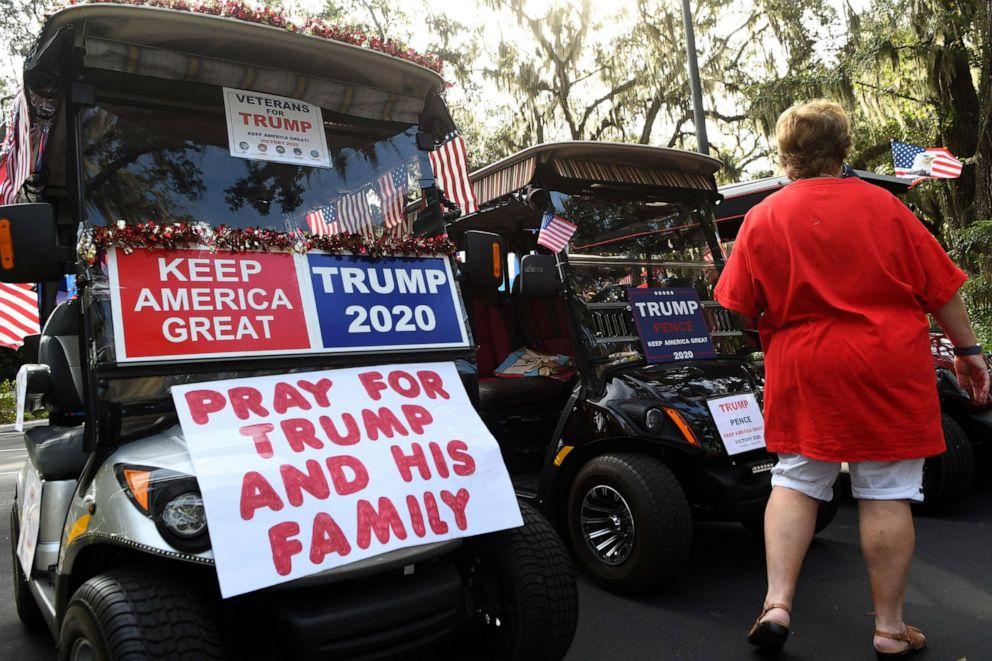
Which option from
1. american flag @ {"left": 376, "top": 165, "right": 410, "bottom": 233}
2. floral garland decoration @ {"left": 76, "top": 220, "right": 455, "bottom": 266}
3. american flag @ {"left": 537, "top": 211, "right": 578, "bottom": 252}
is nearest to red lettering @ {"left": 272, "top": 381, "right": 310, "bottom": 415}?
floral garland decoration @ {"left": 76, "top": 220, "right": 455, "bottom": 266}

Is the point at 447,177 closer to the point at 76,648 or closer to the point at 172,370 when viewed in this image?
the point at 172,370

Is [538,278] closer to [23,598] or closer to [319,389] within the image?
[319,389]

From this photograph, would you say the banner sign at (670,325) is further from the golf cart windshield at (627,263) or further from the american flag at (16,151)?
the american flag at (16,151)

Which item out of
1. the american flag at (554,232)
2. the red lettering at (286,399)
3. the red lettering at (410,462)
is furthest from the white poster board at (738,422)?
the red lettering at (286,399)

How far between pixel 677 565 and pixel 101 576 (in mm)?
2495

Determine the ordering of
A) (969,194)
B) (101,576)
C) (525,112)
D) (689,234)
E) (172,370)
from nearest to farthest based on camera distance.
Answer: (101,576)
(172,370)
(689,234)
(969,194)
(525,112)

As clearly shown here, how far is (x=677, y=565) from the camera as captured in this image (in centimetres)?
362

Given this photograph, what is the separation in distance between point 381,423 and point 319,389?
257 mm

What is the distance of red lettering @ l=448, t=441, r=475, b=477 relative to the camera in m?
2.62

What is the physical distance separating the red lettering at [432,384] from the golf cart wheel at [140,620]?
42.2 inches

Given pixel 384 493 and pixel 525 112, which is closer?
pixel 384 493

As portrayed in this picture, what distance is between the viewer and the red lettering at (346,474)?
2.39m

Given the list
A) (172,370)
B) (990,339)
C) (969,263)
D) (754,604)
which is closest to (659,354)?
(754,604)

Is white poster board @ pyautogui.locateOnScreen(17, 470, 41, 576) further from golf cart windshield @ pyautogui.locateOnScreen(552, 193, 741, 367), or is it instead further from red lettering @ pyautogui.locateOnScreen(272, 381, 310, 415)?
golf cart windshield @ pyautogui.locateOnScreen(552, 193, 741, 367)
